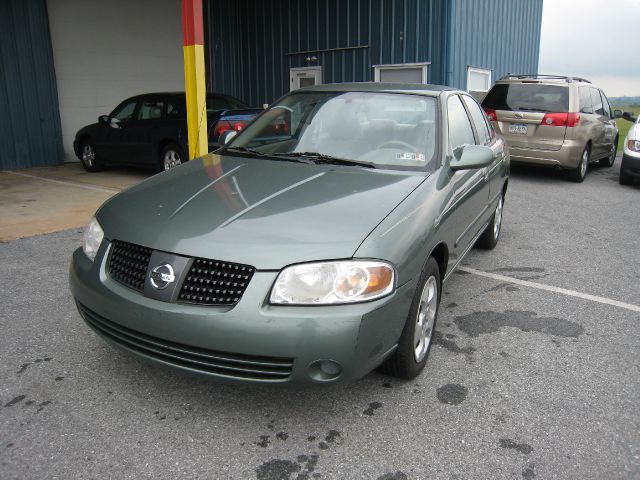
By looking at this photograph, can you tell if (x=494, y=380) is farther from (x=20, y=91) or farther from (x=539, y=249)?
(x=20, y=91)

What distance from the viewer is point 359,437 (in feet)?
8.50

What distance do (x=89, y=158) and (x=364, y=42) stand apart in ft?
21.0

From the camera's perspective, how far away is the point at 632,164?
9.44 meters

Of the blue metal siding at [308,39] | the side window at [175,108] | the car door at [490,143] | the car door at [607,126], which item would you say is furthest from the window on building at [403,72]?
the car door at [490,143]

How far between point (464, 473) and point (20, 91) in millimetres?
11488

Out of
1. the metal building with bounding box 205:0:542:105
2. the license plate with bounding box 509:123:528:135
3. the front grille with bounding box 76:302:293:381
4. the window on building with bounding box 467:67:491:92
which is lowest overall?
the front grille with bounding box 76:302:293:381

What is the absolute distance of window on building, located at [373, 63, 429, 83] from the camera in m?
12.1

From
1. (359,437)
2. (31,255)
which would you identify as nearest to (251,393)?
(359,437)

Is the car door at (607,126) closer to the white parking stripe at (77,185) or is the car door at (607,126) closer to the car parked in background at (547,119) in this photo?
the car parked in background at (547,119)

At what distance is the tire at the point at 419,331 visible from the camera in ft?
9.20

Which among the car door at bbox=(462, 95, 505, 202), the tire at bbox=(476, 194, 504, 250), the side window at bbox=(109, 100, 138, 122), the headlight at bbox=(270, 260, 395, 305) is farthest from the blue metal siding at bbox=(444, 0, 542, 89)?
the headlight at bbox=(270, 260, 395, 305)

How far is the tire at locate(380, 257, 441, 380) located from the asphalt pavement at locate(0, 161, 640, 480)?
118mm

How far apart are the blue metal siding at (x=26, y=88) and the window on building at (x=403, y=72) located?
689 cm

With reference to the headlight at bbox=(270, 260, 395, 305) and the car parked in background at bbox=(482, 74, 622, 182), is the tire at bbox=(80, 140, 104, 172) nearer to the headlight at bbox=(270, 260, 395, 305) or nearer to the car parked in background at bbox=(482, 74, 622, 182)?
the car parked in background at bbox=(482, 74, 622, 182)
